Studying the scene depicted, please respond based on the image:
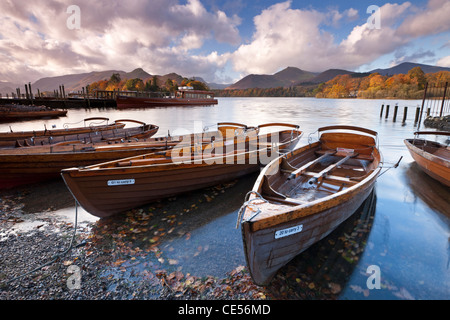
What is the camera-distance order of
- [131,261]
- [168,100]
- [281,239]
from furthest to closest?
[168,100]
[131,261]
[281,239]

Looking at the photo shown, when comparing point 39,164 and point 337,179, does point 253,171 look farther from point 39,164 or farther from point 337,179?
point 39,164

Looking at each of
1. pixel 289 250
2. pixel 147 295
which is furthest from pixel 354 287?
pixel 147 295

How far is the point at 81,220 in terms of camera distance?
19.7 ft

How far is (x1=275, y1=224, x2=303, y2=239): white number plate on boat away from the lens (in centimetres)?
349

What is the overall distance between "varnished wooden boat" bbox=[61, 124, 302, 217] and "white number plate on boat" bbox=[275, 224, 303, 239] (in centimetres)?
371

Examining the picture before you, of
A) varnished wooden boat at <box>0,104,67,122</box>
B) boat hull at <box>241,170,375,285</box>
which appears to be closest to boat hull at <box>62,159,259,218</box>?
boat hull at <box>241,170,375,285</box>

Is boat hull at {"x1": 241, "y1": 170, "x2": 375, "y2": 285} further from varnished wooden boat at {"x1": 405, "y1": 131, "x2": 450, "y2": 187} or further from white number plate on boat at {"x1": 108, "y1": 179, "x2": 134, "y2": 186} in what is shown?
varnished wooden boat at {"x1": 405, "y1": 131, "x2": 450, "y2": 187}

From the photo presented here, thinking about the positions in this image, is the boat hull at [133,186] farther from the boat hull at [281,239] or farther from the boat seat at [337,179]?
the boat hull at [281,239]

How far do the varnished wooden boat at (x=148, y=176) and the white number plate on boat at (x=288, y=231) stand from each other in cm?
371

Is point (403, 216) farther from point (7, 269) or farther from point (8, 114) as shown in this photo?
point (8, 114)

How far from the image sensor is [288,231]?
3.60 metres

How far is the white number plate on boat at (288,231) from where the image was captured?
3.49 m

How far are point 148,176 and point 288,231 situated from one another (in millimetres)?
3918

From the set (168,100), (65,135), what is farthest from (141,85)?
(65,135)
